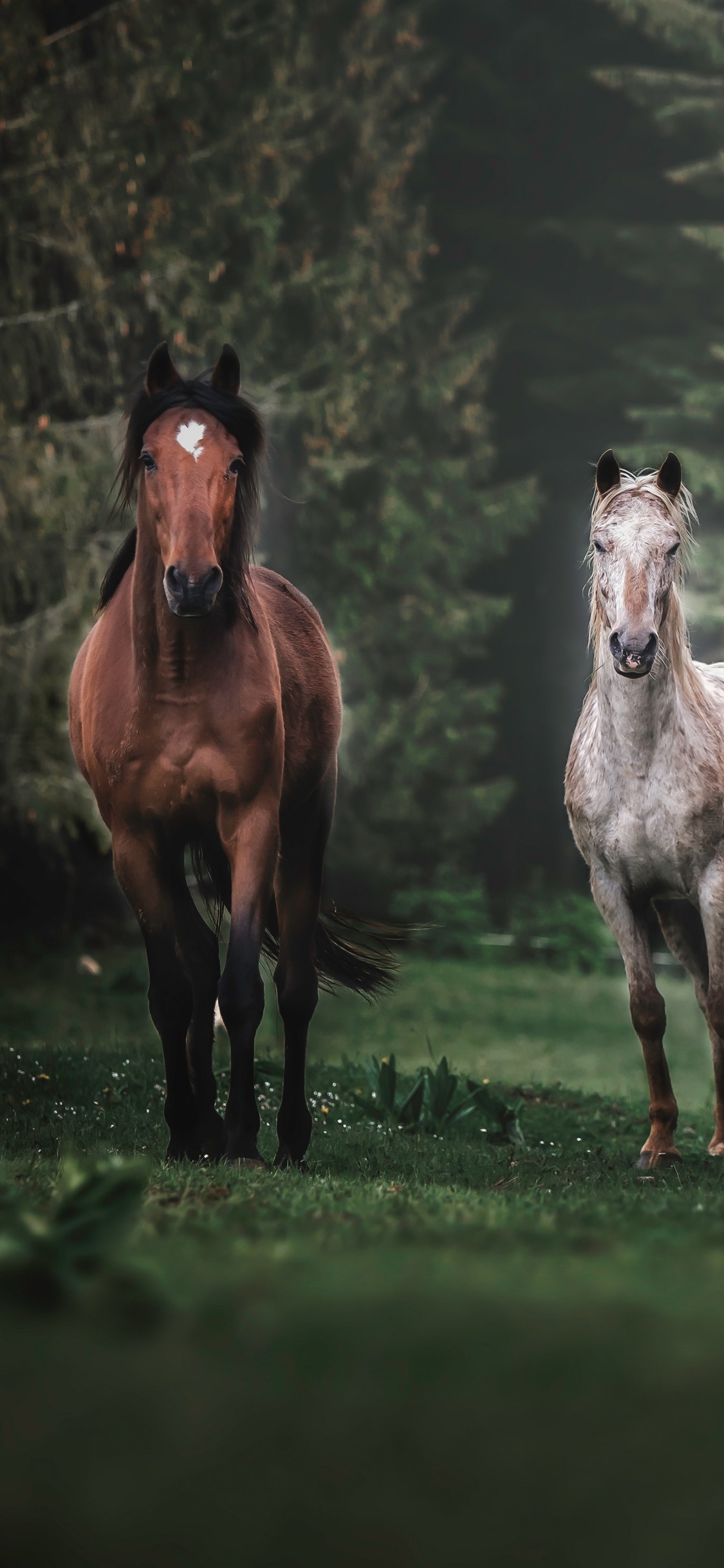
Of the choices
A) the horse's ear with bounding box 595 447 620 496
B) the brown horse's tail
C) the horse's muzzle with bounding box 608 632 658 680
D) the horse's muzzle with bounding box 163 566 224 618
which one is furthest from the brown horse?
the horse's ear with bounding box 595 447 620 496

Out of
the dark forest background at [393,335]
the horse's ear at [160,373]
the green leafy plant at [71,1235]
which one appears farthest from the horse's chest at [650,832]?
the dark forest background at [393,335]

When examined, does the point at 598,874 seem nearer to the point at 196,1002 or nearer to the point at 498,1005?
the point at 196,1002

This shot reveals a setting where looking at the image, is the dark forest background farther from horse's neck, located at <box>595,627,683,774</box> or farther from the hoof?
the hoof

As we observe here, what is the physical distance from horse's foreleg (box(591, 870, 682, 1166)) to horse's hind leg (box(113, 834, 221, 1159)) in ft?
6.28

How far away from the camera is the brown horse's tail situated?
626 centimetres

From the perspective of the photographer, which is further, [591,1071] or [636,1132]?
[591,1071]

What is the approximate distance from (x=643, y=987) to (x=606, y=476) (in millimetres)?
2218

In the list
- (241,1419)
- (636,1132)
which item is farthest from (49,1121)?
(241,1419)

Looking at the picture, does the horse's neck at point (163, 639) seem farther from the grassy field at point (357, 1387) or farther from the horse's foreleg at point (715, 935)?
the horse's foreleg at point (715, 935)

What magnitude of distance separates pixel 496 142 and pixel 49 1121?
21242mm

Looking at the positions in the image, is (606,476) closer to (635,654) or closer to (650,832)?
(635,654)

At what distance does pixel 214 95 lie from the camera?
15.5m

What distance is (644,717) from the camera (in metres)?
6.17

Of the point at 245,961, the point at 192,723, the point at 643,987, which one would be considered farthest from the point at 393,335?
the point at 245,961
